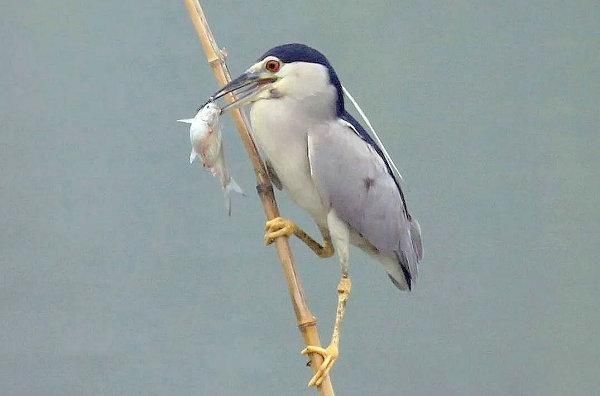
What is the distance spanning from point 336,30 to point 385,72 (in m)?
0.12

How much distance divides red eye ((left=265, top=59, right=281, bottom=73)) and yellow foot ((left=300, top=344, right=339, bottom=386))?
322 mm

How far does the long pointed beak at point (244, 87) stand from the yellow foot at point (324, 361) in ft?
0.97

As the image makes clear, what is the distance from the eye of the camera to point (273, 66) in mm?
988

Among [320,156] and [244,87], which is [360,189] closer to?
[320,156]

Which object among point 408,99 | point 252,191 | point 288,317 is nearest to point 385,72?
point 408,99

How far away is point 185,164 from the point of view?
5.38ft

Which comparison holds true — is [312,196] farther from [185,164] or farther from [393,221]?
[185,164]

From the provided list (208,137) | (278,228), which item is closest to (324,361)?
(278,228)

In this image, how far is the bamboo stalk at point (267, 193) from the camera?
3.26 ft

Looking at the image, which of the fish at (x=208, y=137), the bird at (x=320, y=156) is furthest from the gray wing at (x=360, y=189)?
the fish at (x=208, y=137)

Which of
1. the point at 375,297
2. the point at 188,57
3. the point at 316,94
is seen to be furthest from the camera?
the point at 375,297

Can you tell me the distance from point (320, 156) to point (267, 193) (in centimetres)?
8

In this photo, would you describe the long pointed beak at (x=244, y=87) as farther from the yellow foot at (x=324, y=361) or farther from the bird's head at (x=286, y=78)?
the yellow foot at (x=324, y=361)

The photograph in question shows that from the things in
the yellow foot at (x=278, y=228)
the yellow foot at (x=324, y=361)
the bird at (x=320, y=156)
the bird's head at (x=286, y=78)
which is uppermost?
the bird's head at (x=286, y=78)
